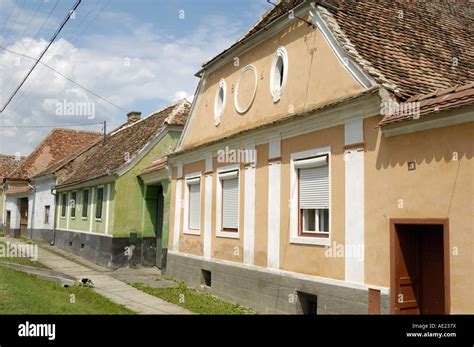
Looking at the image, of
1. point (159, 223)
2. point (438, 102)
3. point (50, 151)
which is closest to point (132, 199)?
point (159, 223)

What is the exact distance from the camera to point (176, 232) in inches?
588

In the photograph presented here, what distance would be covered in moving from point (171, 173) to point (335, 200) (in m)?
8.22

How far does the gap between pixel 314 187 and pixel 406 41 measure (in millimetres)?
3528

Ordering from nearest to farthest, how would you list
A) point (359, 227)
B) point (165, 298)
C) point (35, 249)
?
point (359, 227) < point (165, 298) < point (35, 249)

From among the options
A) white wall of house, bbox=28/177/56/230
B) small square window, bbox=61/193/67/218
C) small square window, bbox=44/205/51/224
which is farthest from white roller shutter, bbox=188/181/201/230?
small square window, bbox=44/205/51/224

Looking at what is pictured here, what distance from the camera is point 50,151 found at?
3388 cm

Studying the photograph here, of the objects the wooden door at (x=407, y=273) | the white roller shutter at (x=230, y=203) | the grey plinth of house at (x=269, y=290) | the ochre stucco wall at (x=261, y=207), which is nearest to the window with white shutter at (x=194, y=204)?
the grey plinth of house at (x=269, y=290)

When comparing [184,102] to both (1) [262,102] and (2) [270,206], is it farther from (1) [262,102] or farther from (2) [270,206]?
(2) [270,206]

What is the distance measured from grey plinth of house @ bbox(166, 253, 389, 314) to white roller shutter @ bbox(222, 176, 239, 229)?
1.05 metres

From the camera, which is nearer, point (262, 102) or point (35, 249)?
point (262, 102)

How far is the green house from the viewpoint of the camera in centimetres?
1805

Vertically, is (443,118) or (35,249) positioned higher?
(443,118)

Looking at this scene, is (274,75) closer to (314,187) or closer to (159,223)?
(314,187)
